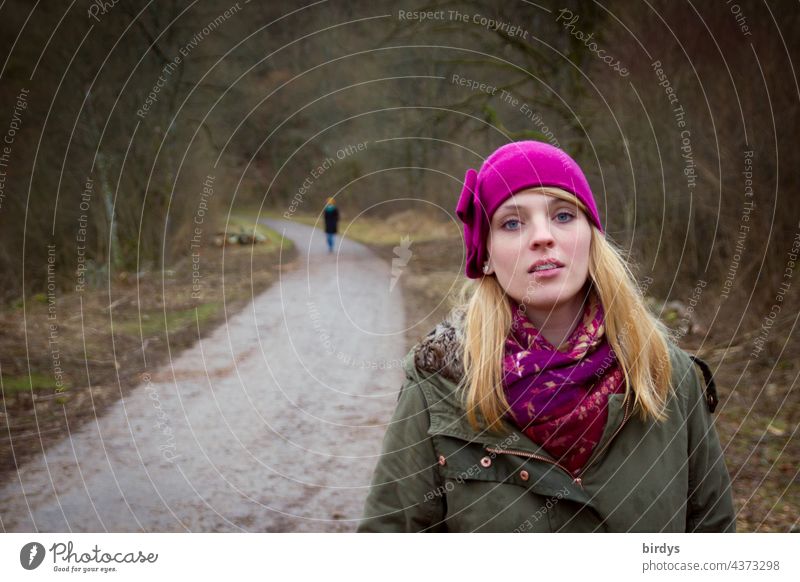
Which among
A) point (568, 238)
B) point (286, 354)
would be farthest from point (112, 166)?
point (568, 238)

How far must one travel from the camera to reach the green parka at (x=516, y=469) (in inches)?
63.6

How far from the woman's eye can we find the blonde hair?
3 cm

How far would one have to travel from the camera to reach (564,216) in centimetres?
167

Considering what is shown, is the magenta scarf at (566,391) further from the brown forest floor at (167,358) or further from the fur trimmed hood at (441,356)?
the brown forest floor at (167,358)

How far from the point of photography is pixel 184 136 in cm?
1145

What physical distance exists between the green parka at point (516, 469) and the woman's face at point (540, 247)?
225mm

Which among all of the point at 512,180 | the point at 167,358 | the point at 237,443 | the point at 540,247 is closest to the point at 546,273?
the point at 540,247

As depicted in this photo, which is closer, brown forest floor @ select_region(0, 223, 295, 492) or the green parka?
the green parka

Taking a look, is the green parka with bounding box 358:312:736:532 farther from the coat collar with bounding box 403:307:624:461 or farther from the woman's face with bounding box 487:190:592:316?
the woman's face with bounding box 487:190:592:316

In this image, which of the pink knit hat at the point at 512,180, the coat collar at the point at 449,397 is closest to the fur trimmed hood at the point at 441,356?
the coat collar at the point at 449,397

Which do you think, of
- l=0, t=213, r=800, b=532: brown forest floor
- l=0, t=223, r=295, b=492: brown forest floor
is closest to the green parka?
l=0, t=213, r=800, b=532: brown forest floor

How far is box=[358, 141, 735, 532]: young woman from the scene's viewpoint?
5.31ft

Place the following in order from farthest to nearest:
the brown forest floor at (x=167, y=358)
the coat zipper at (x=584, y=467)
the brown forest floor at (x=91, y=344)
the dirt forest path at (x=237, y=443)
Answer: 1. the brown forest floor at (x=91, y=344)
2. the dirt forest path at (x=237, y=443)
3. the brown forest floor at (x=167, y=358)
4. the coat zipper at (x=584, y=467)

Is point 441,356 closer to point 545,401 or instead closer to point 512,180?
point 545,401
